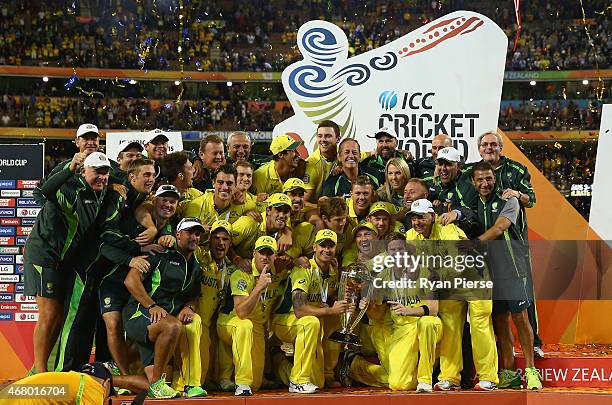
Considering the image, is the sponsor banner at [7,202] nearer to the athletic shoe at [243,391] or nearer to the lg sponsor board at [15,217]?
the lg sponsor board at [15,217]

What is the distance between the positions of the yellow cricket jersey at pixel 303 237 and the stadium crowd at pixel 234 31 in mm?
3504

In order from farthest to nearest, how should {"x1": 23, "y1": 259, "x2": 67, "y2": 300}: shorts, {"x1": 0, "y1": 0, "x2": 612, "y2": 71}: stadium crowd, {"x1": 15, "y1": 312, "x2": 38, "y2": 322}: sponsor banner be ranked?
1. {"x1": 0, "y1": 0, "x2": 612, "y2": 71}: stadium crowd
2. {"x1": 15, "y1": 312, "x2": 38, "y2": 322}: sponsor banner
3. {"x1": 23, "y1": 259, "x2": 67, "y2": 300}: shorts

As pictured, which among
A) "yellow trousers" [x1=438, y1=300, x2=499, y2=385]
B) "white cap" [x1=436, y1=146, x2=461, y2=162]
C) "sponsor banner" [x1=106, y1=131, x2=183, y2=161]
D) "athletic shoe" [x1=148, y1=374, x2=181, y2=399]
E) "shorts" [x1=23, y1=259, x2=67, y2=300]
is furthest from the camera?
"sponsor banner" [x1=106, y1=131, x2=183, y2=161]

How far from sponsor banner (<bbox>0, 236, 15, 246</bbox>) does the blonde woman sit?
3533 mm

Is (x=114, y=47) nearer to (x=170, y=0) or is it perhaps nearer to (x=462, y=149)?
(x=170, y=0)

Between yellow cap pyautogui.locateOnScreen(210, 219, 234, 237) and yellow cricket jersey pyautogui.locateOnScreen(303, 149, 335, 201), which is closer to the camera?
yellow cap pyautogui.locateOnScreen(210, 219, 234, 237)

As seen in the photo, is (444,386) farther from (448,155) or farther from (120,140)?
(120,140)

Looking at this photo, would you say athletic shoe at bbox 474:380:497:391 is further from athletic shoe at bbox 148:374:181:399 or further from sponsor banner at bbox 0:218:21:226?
sponsor banner at bbox 0:218:21:226

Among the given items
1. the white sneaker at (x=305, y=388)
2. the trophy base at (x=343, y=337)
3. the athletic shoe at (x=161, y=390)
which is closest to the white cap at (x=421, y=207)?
the trophy base at (x=343, y=337)

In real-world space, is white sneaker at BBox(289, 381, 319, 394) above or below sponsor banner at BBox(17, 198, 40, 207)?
below

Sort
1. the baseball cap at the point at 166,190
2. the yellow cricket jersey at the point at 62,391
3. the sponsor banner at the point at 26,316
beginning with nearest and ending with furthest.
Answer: the yellow cricket jersey at the point at 62,391, the baseball cap at the point at 166,190, the sponsor banner at the point at 26,316

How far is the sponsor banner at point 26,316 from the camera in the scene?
8.88 meters

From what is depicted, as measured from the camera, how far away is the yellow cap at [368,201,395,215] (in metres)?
7.45

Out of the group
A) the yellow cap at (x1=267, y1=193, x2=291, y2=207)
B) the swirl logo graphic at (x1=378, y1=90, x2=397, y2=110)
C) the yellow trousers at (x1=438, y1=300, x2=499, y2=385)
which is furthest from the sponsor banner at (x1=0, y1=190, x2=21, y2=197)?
the yellow trousers at (x1=438, y1=300, x2=499, y2=385)
